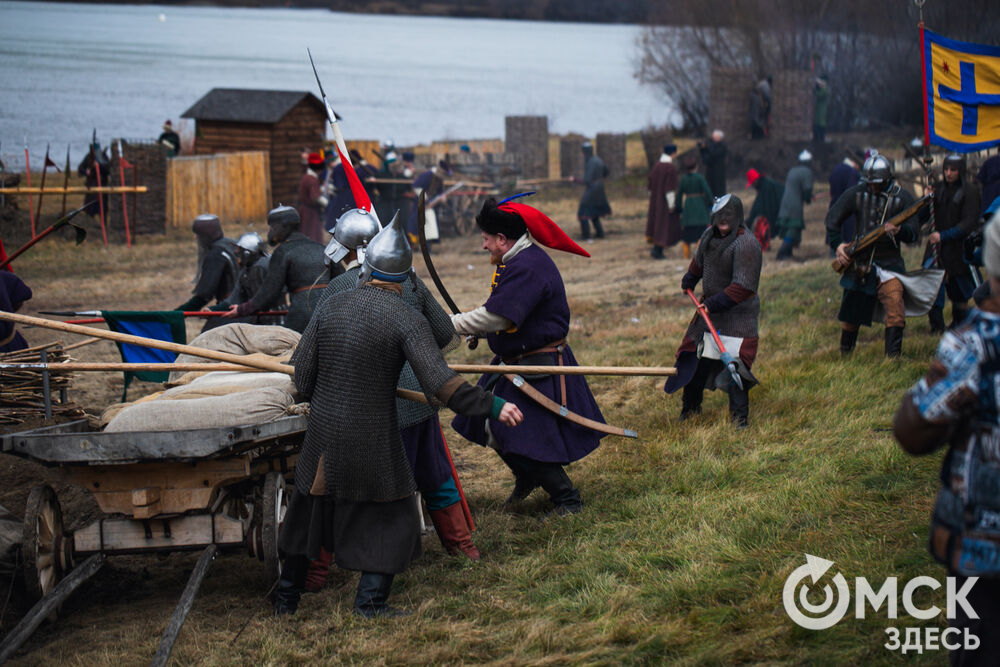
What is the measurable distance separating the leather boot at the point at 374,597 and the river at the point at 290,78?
44.2 feet

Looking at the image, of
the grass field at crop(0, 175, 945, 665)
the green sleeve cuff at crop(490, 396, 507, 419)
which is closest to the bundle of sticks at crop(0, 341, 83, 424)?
the grass field at crop(0, 175, 945, 665)

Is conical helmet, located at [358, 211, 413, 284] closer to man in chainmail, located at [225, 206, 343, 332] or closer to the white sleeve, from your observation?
the white sleeve

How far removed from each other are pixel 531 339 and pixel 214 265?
3.41 meters

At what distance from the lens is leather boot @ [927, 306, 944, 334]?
7.78 metres

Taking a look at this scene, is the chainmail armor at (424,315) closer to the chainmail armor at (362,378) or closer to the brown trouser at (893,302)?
the chainmail armor at (362,378)

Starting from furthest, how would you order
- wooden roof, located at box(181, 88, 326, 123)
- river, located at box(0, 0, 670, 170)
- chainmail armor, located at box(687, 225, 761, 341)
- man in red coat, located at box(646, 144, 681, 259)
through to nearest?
river, located at box(0, 0, 670, 170) < wooden roof, located at box(181, 88, 326, 123) < man in red coat, located at box(646, 144, 681, 259) < chainmail armor, located at box(687, 225, 761, 341)

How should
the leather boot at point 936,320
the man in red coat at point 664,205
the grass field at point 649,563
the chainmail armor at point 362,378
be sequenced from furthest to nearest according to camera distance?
the man in red coat at point 664,205
the leather boot at point 936,320
the chainmail armor at point 362,378
the grass field at point 649,563

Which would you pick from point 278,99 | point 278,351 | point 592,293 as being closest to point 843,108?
point 278,99

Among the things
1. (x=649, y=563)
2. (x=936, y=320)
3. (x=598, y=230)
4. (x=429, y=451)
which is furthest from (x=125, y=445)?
(x=598, y=230)

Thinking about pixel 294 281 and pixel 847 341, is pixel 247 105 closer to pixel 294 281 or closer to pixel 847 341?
pixel 294 281

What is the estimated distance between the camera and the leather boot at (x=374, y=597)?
4023mm

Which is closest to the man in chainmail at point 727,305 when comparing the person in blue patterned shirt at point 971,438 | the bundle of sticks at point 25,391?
the person in blue patterned shirt at point 971,438

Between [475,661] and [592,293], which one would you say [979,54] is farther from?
[475,661]

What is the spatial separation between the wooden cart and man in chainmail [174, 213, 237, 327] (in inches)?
112
